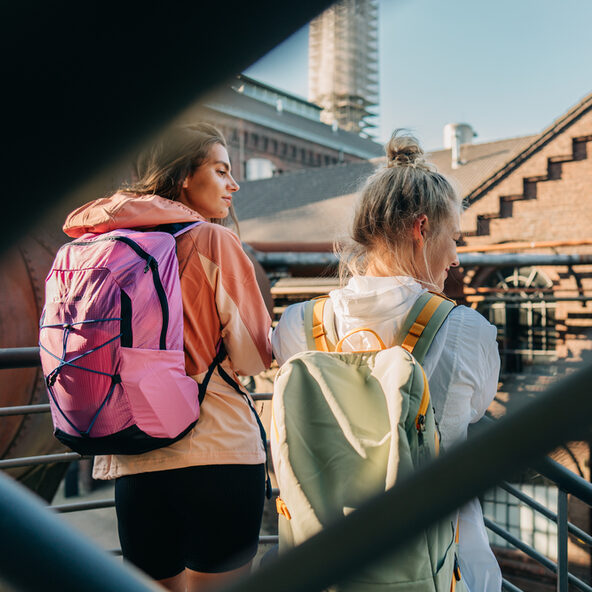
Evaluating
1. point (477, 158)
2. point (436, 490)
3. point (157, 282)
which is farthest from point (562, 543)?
point (477, 158)

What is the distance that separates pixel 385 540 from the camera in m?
0.26

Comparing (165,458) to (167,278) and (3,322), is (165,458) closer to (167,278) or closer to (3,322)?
(167,278)

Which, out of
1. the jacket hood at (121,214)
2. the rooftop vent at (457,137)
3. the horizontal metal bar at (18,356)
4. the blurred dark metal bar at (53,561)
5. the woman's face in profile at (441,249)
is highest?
the rooftop vent at (457,137)

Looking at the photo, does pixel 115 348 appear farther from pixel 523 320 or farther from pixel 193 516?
pixel 523 320

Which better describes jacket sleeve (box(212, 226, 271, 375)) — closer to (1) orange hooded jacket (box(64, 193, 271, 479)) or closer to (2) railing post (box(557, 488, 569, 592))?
(1) orange hooded jacket (box(64, 193, 271, 479))

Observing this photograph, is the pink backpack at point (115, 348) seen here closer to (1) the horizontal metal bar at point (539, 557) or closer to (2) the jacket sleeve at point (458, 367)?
(2) the jacket sleeve at point (458, 367)

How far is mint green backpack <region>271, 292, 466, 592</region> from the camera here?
0.99 m

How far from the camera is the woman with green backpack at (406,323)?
3.71 ft

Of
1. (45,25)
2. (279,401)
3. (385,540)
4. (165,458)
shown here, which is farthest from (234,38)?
(165,458)

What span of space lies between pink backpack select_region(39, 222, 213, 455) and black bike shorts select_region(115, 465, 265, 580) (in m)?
0.16

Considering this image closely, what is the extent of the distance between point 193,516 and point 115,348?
1.61 ft

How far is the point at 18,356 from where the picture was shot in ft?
6.32

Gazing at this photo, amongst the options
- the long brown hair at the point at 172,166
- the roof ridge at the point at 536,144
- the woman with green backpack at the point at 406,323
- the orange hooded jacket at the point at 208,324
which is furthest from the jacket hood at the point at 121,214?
the roof ridge at the point at 536,144

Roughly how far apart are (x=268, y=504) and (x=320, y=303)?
38.9 ft
